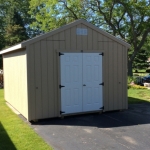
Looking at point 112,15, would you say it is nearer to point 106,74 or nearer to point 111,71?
point 111,71

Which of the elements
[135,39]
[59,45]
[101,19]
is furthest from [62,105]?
[101,19]

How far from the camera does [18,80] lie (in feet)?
26.0

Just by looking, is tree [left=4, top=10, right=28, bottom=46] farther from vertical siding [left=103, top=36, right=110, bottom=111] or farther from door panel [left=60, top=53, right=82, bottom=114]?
door panel [left=60, top=53, right=82, bottom=114]

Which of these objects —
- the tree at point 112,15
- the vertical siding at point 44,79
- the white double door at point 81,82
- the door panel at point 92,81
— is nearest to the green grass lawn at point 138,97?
the door panel at point 92,81

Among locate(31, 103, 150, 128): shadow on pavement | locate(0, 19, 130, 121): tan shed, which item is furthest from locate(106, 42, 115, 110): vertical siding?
locate(31, 103, 150, 128): shadow on pavement

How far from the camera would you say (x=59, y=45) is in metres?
7.20

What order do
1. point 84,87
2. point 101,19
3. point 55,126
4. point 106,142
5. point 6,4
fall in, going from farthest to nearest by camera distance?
point 6,4 < point 101,19 < point 84,87 < point 55,126 < point 106,142

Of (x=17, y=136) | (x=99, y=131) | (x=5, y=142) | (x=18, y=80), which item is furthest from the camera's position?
(x=18, y=80)

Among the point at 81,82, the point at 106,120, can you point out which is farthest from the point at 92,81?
the point at 106,120

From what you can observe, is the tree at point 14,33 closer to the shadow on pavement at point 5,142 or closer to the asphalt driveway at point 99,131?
the asphalt driveway at point 99,131

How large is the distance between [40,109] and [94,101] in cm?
187

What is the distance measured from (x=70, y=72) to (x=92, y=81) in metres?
0.85

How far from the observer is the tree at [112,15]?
20562mm

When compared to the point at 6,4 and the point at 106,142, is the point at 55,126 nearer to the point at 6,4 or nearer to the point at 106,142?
the point at 106,142
